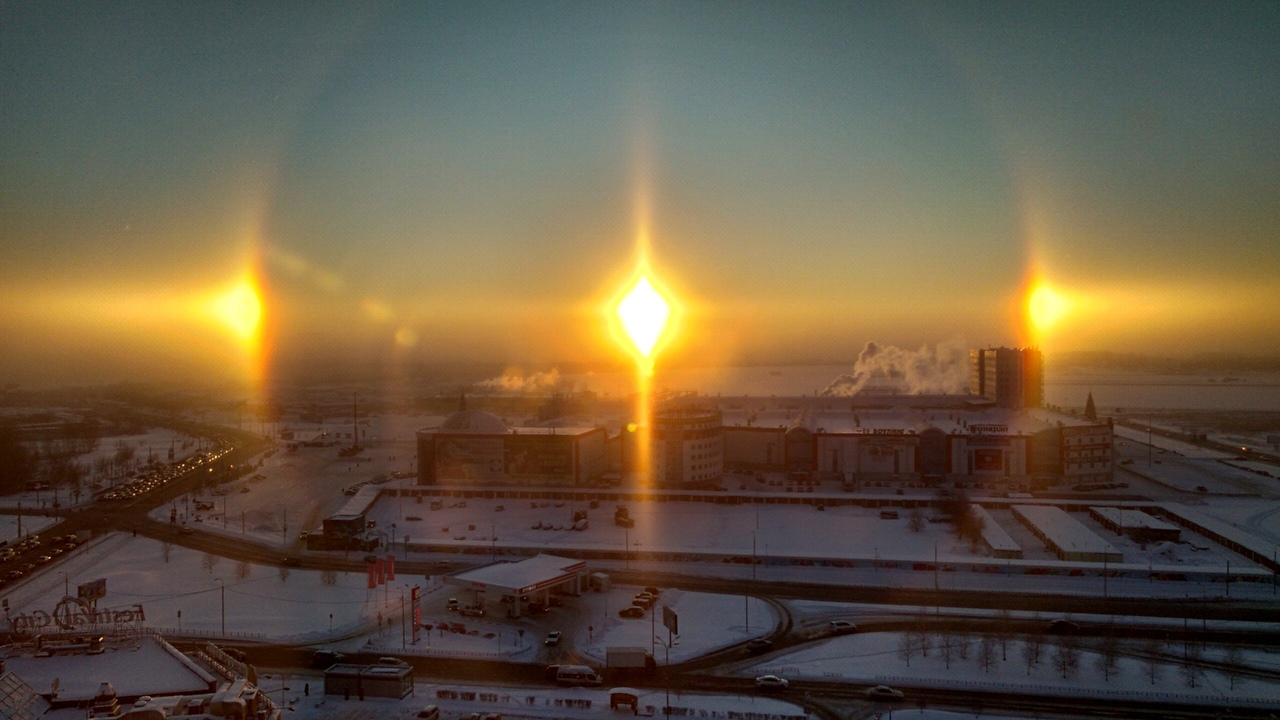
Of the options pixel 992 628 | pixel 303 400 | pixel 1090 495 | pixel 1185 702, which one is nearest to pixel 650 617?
pixel 992 628

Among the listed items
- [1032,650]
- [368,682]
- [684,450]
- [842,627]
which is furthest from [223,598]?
[684,450]

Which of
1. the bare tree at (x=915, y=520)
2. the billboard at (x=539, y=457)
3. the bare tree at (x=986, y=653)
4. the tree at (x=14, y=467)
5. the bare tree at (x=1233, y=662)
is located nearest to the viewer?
the bare tree at (x=1233, y=662)

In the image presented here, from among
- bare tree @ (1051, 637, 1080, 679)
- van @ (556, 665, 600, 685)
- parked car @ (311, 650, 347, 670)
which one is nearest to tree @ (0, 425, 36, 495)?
parked car @ (311, 650, 347, 670)

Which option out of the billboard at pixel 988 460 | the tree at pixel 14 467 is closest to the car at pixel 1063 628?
the billboard at pixel 988 460

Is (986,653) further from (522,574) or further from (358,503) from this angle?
(358,503)

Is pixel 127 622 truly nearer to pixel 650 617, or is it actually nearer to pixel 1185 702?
pixel 650 617

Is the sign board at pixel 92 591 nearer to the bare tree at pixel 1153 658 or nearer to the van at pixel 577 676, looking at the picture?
the van at pixel 577 676
